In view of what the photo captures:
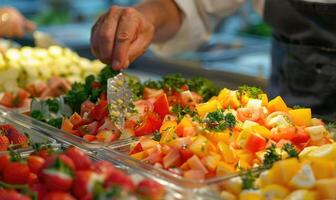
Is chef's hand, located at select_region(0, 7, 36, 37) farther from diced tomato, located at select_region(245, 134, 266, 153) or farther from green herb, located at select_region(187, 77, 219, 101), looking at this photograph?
diced tomato, located at select_region(245, 134, 266, 153)

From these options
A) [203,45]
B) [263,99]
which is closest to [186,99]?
[263,99]

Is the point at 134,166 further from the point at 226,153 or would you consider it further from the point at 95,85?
the point at 95,85

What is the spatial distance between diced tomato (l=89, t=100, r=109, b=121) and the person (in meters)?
0.15

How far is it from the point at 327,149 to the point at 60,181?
A: 65cm

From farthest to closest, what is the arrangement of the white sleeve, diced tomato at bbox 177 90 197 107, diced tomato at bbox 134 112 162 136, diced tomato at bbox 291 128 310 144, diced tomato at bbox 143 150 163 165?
the white sleeve → diced tomato at bbox 177 90 197 107 → diced tomato at bbox 134 112 162 136 → diced tomato at bbox 291 128 310 144 → diced tomato at bbox 143 150 163 165

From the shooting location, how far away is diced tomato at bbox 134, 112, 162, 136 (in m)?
2.05

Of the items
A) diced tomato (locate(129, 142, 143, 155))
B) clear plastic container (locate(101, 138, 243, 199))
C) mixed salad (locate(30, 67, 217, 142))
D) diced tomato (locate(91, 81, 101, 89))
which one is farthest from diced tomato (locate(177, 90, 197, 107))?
clear plastic container (locate(101, 138, 243, 199))

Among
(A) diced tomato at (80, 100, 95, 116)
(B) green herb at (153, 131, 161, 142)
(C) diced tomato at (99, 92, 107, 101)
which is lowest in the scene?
(A) diced tomato at (80, 100, 95, 116)

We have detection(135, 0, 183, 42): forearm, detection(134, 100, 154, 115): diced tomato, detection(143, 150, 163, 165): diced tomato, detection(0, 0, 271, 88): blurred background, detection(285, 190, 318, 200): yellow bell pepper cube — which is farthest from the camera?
detection(0, 0, 271, 88): blurred background

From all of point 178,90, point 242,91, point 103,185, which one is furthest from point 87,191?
point 178,90

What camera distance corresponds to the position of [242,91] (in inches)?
81.0

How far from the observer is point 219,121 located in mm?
1850

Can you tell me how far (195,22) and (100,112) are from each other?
3.54 feet

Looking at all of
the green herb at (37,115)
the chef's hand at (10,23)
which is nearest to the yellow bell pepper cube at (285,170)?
the green herb at (37,115)
